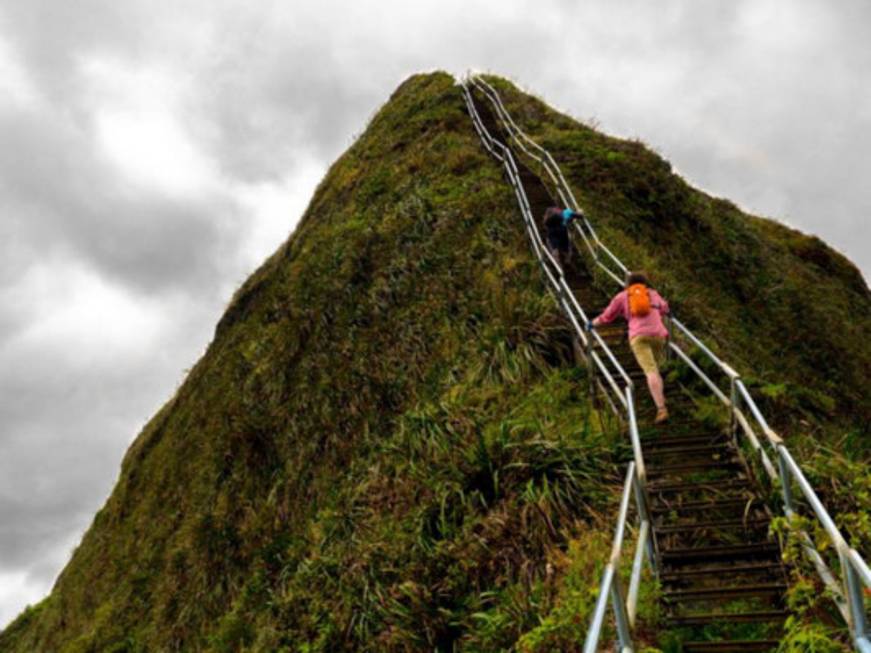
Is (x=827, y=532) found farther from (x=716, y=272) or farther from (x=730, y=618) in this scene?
(x=716, y=272)

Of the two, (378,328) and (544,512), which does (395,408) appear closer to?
(378,328)

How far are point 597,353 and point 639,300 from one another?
4.80 feet

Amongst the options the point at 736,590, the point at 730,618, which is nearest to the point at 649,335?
the point at 736,590

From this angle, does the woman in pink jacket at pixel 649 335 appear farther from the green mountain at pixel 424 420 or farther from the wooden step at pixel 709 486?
the wooden step at pixel 709 486

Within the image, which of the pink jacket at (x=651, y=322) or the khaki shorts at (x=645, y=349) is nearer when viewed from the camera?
the khaki shorts at (x=645, y=349)

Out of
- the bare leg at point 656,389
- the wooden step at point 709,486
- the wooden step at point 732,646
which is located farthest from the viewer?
the bare leg at point 656,389

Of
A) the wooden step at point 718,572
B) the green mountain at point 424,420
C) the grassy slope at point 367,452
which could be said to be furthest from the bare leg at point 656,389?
A: the wooden step at point 718,572

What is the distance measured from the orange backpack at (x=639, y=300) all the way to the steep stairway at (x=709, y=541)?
1.10 m

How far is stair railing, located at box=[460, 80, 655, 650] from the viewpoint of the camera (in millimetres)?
4113

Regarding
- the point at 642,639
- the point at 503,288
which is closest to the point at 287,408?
the point at 503,288

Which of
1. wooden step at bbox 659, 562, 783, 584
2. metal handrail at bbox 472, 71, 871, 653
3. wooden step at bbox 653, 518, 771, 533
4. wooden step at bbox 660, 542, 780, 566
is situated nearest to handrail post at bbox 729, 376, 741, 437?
metal handrail at bbox 472, 71, 871, 653

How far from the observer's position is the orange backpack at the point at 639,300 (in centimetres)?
770

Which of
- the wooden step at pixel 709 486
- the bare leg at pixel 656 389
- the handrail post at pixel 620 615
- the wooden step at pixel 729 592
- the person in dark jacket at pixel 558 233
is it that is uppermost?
the person in dark jacket at pixel 558 233

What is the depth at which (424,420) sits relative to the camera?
851cm
